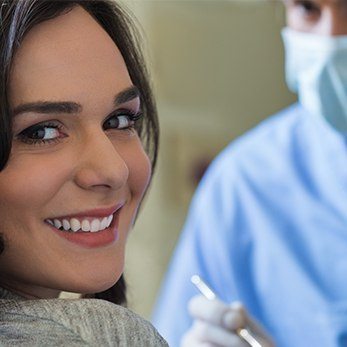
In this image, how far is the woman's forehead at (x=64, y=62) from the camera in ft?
2.56

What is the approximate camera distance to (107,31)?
898 mm

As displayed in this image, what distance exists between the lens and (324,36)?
1696 millimetres

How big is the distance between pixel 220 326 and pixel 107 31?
642 mm

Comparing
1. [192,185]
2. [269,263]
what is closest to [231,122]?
[192,185]

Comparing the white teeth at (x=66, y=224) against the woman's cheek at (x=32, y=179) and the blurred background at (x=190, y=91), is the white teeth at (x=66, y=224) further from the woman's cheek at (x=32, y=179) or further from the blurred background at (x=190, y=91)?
the blurred background at (x=190, y=91)

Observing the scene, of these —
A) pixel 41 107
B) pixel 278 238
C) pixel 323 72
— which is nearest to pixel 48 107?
pixel 41 107

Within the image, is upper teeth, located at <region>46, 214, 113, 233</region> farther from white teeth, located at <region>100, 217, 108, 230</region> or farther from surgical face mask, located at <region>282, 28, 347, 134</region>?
surgical face mask, located at <region>282, 28, 347, 134</region>

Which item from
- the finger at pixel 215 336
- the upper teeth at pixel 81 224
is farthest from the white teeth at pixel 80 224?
the finger at pixel 215 336

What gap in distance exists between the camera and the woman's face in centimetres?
78

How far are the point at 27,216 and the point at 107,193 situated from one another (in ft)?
0.26

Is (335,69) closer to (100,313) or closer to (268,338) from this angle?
(268,338)

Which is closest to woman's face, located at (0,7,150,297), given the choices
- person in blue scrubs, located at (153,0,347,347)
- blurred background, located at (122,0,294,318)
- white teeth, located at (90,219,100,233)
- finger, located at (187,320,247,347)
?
white teeth, located at (90,219,100,233)

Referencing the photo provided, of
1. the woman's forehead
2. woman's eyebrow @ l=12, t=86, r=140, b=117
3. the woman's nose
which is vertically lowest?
the woman's nose

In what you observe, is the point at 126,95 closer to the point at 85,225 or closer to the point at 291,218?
the point at 85,225
